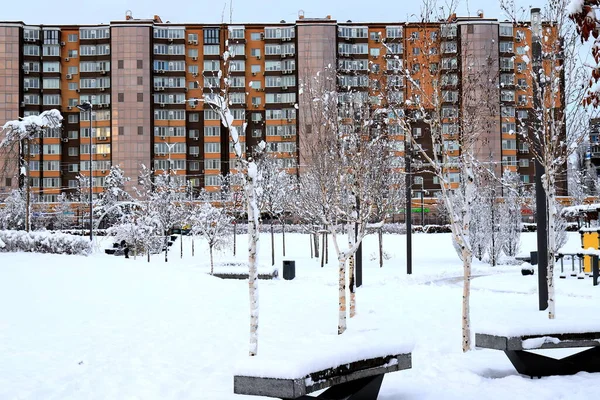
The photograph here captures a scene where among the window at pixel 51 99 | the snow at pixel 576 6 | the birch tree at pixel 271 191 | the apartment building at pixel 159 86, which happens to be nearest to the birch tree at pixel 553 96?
the snow at pixel 576 6

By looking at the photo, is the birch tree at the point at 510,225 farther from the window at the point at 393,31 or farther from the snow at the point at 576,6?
the window at the point at 393,31

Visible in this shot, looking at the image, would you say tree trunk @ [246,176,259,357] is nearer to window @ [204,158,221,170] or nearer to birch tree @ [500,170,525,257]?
birch tree @ [500,170,525,257]

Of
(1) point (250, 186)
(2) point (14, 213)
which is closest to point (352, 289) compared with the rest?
(1) point (250, 186)

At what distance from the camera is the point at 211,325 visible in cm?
1298

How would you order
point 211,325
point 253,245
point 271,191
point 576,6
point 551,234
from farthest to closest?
point 271,191
point 211,325
point 551,234
point 253,245
point 576,6

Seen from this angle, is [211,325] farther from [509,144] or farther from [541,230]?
[509,144]

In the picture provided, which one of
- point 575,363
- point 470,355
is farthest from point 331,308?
point 575,363

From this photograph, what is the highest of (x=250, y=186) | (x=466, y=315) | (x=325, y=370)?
(x=250, y=186)

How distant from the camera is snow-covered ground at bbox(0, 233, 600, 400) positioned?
7211mm

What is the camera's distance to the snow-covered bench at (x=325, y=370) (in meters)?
5.25

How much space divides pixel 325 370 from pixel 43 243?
24.6 metres

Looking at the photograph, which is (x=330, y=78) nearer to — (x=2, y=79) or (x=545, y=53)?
(x=545, y=53)

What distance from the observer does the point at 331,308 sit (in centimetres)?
1572

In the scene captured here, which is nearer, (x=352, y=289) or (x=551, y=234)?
(x=551, y=234)
